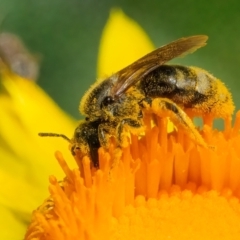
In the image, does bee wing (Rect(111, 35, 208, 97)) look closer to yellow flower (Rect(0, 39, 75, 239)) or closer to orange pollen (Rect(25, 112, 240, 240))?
orange pollen (Rect(25, 112, 240, 240))

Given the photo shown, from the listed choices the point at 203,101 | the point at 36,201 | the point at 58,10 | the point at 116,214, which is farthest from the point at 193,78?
the point at 58,10

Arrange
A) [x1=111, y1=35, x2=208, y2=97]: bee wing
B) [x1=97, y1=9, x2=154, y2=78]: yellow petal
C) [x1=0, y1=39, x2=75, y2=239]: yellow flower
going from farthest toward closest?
1. [x1=97, y1=9, x2=154, y2=78]: yellow petal
2. [x1=0, y1=39, x2=75, y2=239]: yellow flower
3. [x1=111, y1=35, x2=208, y2=97]: bee wing

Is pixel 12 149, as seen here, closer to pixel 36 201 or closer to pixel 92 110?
pixel 36 201

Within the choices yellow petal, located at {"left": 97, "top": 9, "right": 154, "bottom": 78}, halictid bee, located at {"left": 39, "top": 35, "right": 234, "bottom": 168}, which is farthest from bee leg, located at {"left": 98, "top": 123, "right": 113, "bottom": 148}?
yellow petal, located at {"left": 97, "top": 9, "right": 154, "bottom": 78}

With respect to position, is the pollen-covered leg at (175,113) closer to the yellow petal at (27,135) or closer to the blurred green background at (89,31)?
the yellow petal at (27,135)

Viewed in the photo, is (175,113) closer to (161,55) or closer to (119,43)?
(161,55)
